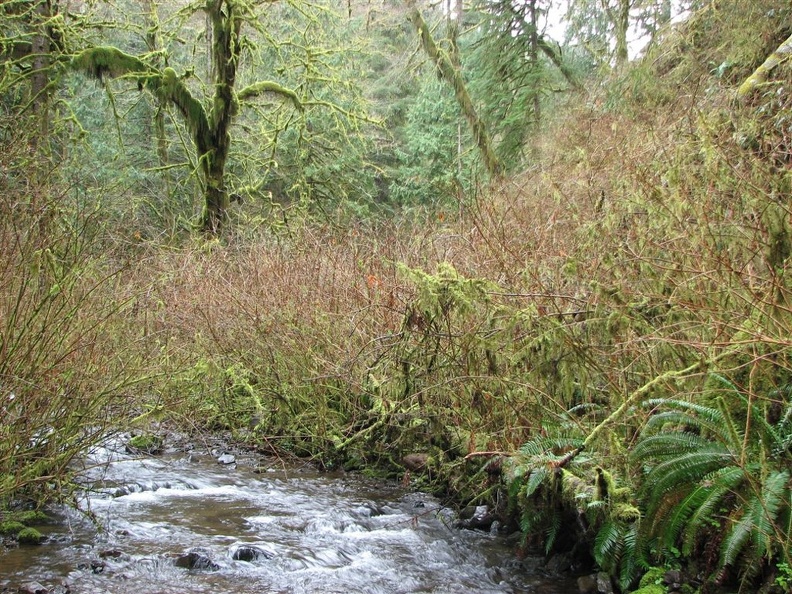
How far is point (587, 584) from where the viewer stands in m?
4.44

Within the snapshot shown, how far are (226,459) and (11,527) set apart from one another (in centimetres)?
288

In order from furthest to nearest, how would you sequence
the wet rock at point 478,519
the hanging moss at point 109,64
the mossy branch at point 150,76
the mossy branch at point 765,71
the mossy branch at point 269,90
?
1. the mossy branch at point 269,90
2. the mossy branch at point 150,76
3. the hanging moss at point 109,64
4. the mossy branch at point 765,71
5. the wet rock at point 478,519

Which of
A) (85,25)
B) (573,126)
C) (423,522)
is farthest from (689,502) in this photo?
(85,25)

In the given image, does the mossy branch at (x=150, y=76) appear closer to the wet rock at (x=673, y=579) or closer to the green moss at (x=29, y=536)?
the green moss at (x=29, y=536)

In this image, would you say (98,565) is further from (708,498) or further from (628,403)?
(708,498)

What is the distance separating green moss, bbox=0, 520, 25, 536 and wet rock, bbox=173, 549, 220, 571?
111cm

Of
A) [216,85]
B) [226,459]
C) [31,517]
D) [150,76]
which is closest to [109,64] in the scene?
[150,76]

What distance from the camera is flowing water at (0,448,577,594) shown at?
4.54 m

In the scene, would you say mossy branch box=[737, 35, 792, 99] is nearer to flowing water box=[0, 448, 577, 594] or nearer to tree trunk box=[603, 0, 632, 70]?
flowing water box=[0, 448, 577, 594]

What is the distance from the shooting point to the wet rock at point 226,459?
7605 millimetres

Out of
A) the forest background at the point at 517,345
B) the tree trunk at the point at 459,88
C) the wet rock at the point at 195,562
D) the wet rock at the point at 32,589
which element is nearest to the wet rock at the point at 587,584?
the forest background at the point at 517,345

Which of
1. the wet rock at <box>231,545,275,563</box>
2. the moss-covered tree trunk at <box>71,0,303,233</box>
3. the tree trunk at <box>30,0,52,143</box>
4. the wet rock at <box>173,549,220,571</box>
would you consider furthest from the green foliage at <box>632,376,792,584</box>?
the tree trunk at <box>30,0,52,143</box>

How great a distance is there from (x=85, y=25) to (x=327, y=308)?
11.1 metres

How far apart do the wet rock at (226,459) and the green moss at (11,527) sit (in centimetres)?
274
